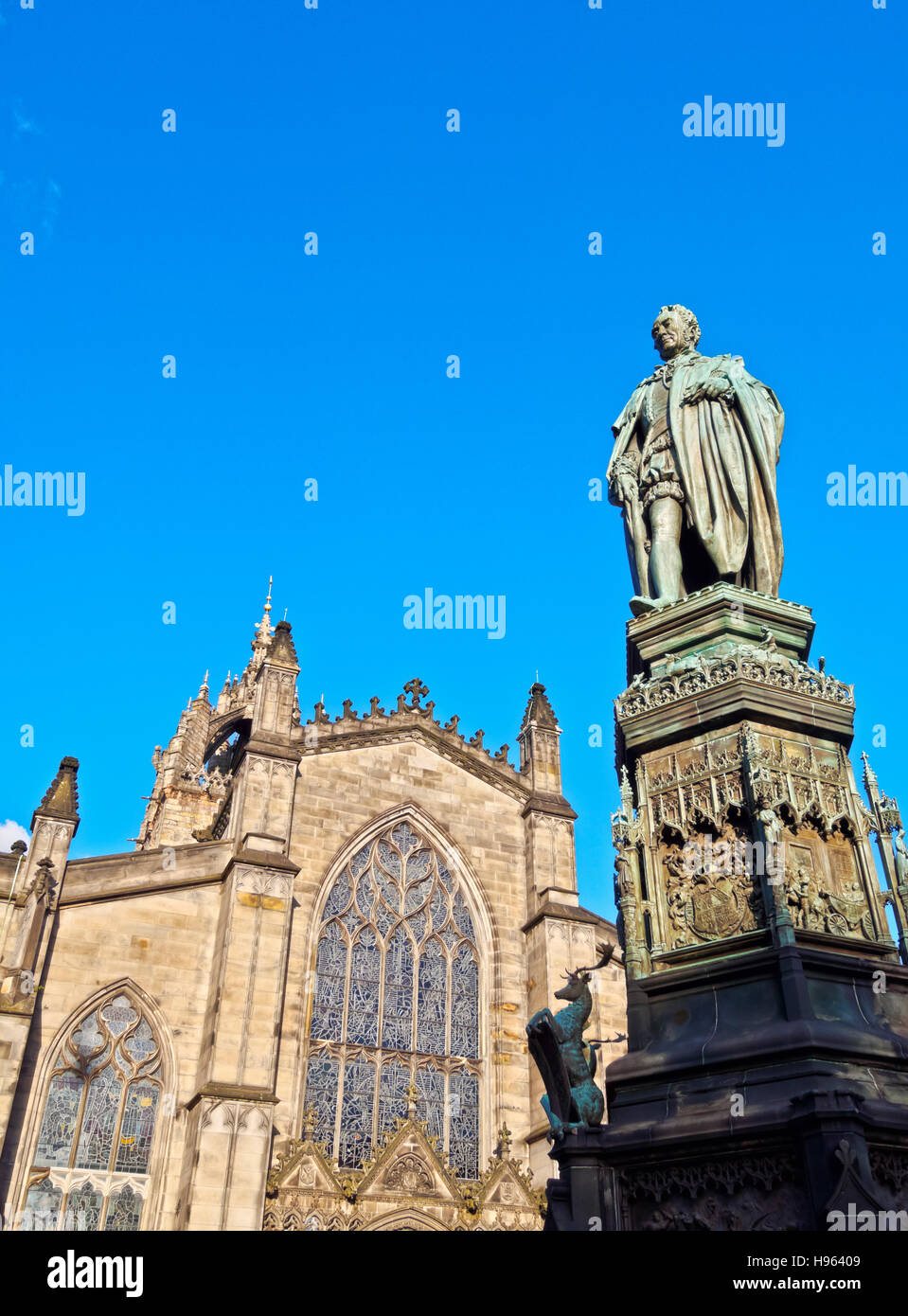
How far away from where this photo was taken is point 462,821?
2425 centimetres

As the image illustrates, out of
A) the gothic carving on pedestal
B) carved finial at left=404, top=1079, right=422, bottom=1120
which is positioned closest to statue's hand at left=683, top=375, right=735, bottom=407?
the gothic carving on pedestal

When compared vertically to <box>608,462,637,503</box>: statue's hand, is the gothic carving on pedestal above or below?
below

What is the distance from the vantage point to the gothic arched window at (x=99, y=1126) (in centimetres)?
1764

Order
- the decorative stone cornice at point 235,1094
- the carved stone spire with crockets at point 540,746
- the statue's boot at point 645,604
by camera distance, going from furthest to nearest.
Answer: the carved stone spire with crockets at point 540,746
the decorative stone cornice at point 235,1094
the statue's boot at point 645,604

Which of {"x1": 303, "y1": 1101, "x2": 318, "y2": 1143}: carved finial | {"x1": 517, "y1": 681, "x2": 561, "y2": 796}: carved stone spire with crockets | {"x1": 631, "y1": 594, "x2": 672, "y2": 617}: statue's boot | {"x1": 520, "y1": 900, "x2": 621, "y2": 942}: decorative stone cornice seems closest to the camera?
{"x1": 631, "y1": 594, "x2": 672, "y2": 617}: statue's boot

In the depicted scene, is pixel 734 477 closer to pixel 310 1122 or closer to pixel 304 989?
pixel 310 1122

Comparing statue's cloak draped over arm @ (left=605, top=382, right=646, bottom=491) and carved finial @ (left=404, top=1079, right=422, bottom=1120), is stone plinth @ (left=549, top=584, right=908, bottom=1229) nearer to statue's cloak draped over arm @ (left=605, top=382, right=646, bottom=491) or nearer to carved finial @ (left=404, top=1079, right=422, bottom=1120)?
statue's cloak draped over arm @ (left=605, top=382, right=646, bottom=491)

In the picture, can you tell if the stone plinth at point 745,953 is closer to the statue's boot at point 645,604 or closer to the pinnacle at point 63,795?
the statue's boot at point 645,604

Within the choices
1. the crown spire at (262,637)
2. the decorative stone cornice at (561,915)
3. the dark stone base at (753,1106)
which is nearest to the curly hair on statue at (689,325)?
the dark stone base at (753,1106)

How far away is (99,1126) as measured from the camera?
18.4 m

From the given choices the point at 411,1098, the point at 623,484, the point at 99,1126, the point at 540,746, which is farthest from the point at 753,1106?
the point at 540,746

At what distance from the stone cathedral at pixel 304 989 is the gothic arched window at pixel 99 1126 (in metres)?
0.03

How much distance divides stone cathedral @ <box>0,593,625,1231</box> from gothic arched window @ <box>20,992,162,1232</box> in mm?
35

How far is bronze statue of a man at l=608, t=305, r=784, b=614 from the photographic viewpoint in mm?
6168
